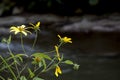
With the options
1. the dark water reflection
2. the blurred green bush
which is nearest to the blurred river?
the dark water reflection

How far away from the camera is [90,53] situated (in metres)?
5.91

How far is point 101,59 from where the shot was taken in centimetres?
565

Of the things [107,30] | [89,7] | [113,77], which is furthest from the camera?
[89,7]

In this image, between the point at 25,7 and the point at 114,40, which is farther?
the point at 25,7

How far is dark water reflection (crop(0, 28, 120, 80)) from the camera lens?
4986mm

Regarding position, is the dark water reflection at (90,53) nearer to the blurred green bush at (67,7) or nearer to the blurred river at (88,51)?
the blurred river at (88,51)

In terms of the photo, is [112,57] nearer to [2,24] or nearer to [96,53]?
[96,53]

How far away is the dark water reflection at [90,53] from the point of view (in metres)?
4.99

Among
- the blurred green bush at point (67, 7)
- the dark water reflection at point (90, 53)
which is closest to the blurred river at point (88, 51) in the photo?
the dark water reflection at point (90, 53)

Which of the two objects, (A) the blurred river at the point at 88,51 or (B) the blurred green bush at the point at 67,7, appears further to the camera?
(B) the blurred green bush at the point at 67,7

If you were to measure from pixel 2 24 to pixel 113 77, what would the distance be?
9.77ft

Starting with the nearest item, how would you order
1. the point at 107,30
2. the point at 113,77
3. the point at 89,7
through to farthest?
the point at 113,77
the point at 107,30
the point at 89,7

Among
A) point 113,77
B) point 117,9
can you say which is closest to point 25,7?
point 117,9

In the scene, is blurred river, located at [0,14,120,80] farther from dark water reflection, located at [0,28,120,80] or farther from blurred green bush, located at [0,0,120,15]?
blurred green bush, located at [0,0,120,15]
